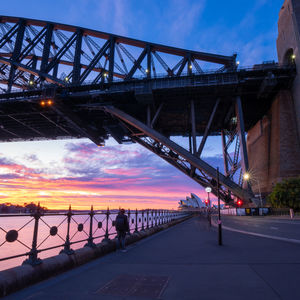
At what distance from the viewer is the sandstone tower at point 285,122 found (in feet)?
115

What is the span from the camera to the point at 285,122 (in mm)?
35594

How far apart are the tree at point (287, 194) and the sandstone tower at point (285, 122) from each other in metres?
0.98

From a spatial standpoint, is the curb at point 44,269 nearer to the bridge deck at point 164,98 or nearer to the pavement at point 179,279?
the pavement at point 179,279

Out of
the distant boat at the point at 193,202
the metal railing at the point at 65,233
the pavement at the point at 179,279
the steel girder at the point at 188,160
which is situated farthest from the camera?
the distant boat at the point at 193,202

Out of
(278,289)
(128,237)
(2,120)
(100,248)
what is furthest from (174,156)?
(2,120)

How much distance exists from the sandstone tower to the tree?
38.5 inches

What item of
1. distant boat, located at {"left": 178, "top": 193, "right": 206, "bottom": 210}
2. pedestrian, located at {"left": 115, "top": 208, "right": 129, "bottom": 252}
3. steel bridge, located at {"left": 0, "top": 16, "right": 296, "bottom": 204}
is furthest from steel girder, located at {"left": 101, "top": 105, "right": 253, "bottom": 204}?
distant boat, located at {"left": 178, "top": 193, "right": 206, "bottom": 210}

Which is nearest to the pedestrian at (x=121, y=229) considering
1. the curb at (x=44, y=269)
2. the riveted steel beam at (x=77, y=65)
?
the curb at (x=44, y=269)

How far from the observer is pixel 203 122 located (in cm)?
4884

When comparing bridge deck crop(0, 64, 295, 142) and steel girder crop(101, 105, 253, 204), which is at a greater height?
bridge deck crop(0, 64, 295, 142)

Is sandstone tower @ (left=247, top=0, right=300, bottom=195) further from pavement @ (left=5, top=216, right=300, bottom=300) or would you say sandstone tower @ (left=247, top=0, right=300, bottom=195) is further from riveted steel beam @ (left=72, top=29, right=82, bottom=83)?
riveted steel beam @ (left=72, top=29, right=82, bottom=83)

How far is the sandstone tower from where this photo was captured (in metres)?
35.0

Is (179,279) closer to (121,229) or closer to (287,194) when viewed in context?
(121,229)

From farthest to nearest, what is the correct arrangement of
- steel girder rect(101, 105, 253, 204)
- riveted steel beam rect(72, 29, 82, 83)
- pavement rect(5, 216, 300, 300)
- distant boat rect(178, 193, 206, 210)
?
distant boat rect(178, 193, 206, 210) → riveted steel beam rect(72, 29, 82, 83) → steel girder rect(101, 105, 253, 204) → pavement rect(5, 216, 300, 300)
